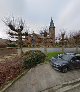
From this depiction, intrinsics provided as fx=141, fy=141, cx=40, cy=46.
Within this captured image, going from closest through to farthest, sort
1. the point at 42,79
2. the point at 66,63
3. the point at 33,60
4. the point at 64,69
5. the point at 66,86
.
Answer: the point at 66,86
the point at 42,79
the point at 64,69
the point at 66,63
the point at 33,60

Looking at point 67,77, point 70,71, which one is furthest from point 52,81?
point 70,71

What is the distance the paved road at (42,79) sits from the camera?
9.94 meters

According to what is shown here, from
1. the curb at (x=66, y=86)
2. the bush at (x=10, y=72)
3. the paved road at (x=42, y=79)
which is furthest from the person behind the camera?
the bush at (x=10, y=72)

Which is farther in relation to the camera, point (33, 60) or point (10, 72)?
point (33, 60)

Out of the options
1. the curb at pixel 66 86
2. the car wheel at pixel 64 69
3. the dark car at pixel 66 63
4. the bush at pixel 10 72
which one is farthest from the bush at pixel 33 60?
the curb at pixel 66 86

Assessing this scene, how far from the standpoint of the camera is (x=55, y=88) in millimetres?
10320

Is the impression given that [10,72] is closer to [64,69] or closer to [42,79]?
[42,79]

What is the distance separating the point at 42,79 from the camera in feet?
38.1

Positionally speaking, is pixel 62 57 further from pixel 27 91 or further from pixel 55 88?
pixel 27 91

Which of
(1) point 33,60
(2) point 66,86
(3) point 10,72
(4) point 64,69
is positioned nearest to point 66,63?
(4) point 64,69

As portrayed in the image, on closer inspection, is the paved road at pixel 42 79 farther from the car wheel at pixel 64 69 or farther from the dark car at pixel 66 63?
the dark car at pixel 66 63

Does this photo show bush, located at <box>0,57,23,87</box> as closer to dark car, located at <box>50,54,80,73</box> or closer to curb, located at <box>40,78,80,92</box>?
Result: curb, located at <box>40,78,80,92</box>

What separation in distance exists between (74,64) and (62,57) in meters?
1.67

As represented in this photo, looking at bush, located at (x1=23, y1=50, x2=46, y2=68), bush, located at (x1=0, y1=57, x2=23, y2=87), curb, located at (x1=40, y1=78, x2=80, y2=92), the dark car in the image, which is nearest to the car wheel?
the dark car
